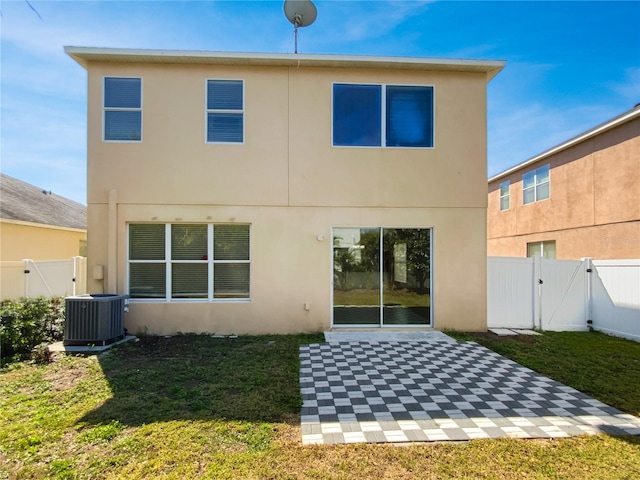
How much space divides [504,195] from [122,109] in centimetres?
1881

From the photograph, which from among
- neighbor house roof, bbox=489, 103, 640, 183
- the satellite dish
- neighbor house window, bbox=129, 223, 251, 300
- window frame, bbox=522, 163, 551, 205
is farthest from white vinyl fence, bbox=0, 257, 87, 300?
window frame, bbox=522, 163, 551, 205

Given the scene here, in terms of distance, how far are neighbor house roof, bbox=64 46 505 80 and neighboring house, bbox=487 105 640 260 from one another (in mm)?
6959

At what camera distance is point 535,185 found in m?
16.4

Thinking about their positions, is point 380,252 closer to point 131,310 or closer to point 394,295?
point 394,295

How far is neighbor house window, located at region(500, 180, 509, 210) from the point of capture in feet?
61.2

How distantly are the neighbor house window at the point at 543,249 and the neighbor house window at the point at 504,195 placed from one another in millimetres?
2916

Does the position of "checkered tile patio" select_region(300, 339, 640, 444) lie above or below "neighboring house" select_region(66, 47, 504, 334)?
below

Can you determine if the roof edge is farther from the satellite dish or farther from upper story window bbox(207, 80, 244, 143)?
the satellite dish

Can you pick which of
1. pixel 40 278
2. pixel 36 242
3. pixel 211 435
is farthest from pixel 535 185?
pixel 36 242

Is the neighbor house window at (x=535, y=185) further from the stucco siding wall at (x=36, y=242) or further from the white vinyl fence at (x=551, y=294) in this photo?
the stucco siding wall at (x=36, y=242)

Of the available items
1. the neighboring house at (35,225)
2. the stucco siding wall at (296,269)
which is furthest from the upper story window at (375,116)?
the neighboring house at (35,225)

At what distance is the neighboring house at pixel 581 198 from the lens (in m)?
11.4

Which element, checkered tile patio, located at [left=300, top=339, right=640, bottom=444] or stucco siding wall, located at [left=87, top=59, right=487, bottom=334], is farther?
stucco siding wall, located at [left=87, top=59, right=487, bottom=334]

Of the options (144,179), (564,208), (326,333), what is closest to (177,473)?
(326,333)
